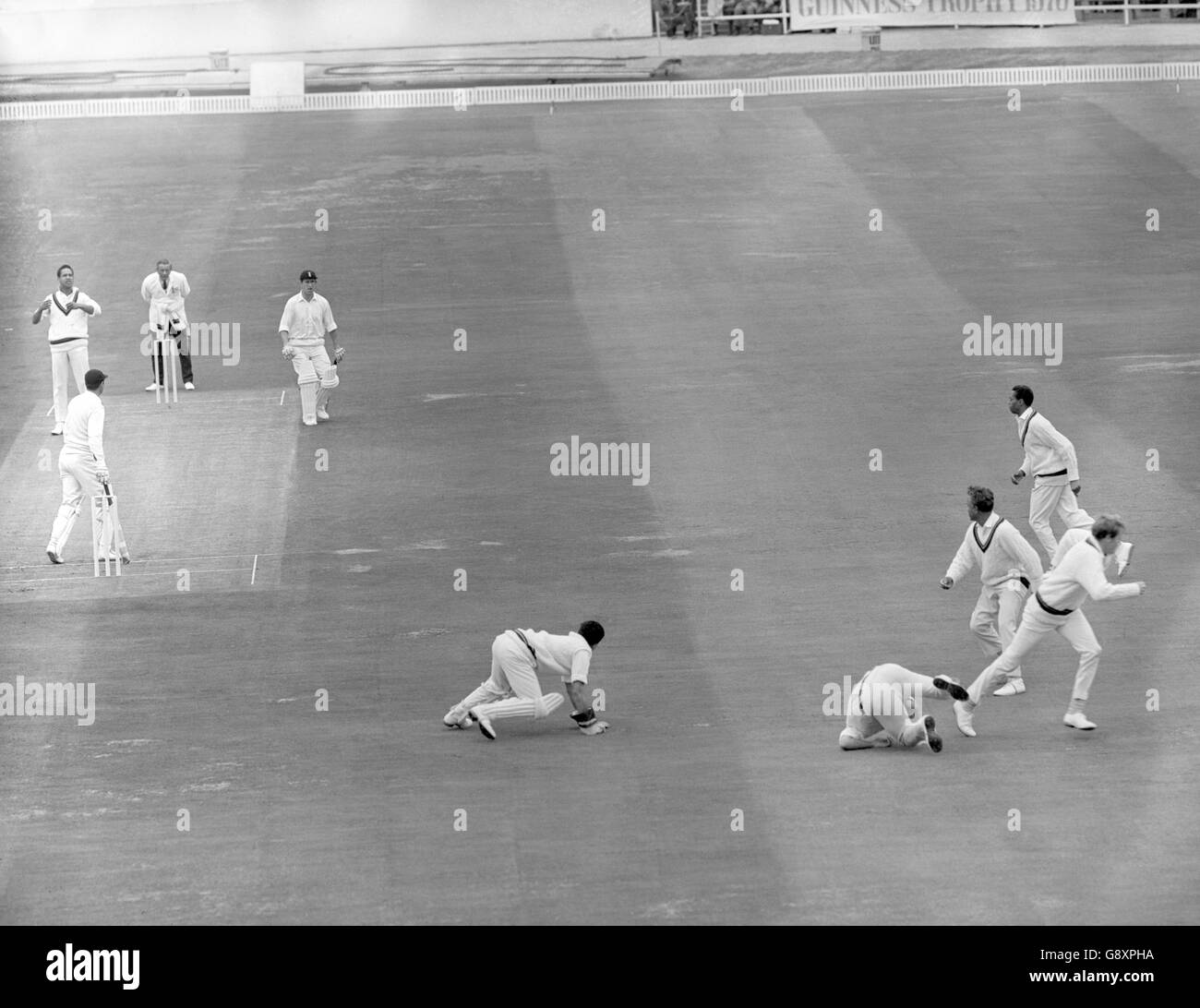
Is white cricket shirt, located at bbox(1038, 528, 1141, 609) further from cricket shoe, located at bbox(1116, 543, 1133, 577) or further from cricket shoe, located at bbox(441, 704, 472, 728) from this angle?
cricket shoe, located at bbox(441, 704, 472, 728)

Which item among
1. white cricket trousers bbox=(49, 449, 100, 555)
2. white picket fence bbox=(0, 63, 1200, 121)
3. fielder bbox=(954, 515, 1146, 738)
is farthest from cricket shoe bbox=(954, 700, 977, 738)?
white picket fence bbox=(0, 63, 1200, 121)

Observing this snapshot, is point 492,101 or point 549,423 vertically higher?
point 492,101

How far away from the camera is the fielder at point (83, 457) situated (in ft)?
68.9

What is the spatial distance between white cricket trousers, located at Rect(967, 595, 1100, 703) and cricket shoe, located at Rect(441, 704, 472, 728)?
4.39 m

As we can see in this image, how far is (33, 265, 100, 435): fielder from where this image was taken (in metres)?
25.6

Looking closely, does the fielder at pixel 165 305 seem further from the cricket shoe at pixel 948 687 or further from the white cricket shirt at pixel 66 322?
the cricket shoe at pixel 948 687

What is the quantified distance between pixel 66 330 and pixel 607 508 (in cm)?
784

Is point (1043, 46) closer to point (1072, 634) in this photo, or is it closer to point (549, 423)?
point (549, 423)

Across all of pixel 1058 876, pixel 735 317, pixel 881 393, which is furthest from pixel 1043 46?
pixel 1058 876

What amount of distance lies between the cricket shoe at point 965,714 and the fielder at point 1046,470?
4.33m

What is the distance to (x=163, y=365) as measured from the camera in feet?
93.8

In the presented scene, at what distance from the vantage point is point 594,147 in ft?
133

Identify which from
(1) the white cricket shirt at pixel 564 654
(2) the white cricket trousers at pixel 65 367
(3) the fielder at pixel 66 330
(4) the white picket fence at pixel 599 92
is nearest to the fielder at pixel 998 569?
(1) the white cricket shirt at pixel 564 654

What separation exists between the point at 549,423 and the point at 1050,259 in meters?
11.3
